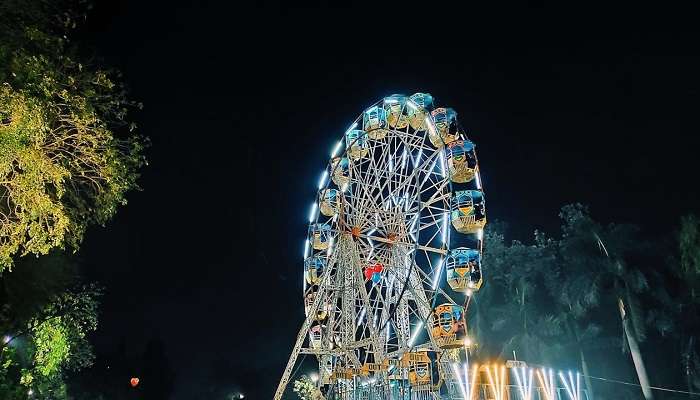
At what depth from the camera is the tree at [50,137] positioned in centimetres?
692

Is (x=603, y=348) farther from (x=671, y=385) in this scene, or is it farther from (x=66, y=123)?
(x=66, y=123)

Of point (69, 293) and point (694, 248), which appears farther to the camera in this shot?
point (694, 248)

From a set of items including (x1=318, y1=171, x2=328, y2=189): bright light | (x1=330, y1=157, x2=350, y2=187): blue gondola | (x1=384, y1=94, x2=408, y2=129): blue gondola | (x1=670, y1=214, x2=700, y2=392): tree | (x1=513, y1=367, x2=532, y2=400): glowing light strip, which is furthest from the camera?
(x1=670, y1=214, x2=700, y2=392): tree

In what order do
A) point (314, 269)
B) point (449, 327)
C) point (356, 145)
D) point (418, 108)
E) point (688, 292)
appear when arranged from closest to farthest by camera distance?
point (449, 327) < point (418, 108) < point (356, 145) < point (314, 269) < point (688, 292)

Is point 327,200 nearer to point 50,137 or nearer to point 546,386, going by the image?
point 546,386

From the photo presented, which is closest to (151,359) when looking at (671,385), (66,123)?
(671,385)

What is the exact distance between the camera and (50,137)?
7977 mm

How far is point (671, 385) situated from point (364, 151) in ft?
58.4

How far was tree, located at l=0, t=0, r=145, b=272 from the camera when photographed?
6.92m

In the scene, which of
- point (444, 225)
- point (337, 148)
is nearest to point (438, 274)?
point (444, 225)

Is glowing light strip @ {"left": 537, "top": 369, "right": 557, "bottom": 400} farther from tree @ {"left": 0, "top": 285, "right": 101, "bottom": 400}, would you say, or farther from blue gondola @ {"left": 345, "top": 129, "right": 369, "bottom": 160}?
tree @ {"left": 0, "top": 285, "right": 101, "bottom": 400}

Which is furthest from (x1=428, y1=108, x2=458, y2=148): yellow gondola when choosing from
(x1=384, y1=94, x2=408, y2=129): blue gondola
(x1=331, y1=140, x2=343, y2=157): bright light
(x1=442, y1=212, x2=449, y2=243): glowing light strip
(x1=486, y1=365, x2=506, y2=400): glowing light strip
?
(x1=486, y1=365, x2=506, y2=400): glowing light strip

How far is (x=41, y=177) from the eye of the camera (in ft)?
24.7

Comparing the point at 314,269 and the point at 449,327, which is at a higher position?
the point at 314,269
